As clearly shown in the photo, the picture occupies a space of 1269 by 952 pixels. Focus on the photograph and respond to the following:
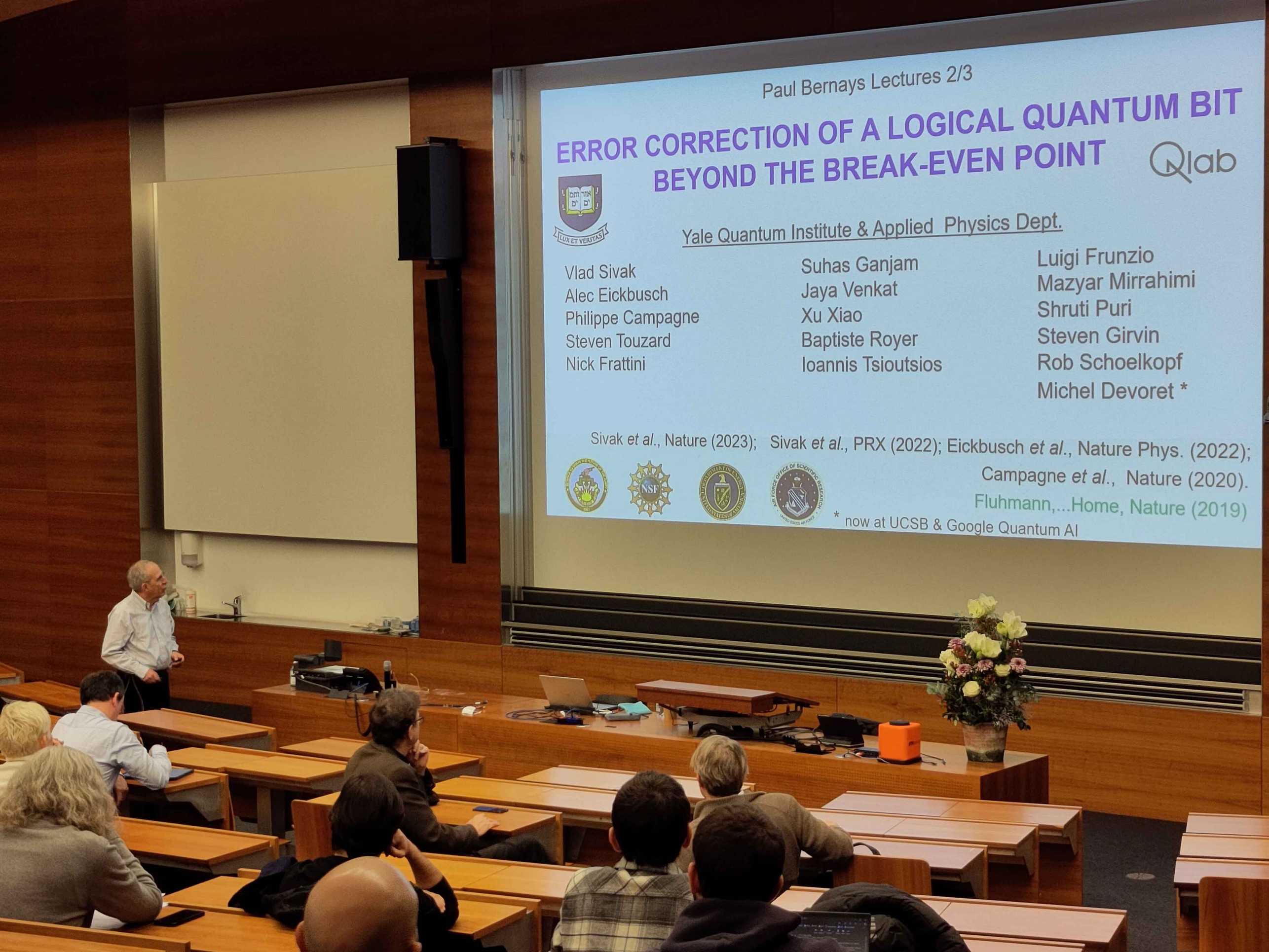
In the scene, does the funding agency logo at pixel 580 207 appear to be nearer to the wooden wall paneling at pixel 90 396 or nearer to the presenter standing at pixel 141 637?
the presenter standing at pixel 141 637

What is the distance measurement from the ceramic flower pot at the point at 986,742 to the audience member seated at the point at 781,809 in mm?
1820

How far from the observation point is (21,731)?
15.2 ft

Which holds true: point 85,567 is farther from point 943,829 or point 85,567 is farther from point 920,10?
point 943,829

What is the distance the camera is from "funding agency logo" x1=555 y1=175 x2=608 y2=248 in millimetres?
8336

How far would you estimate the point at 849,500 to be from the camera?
759 centimetres

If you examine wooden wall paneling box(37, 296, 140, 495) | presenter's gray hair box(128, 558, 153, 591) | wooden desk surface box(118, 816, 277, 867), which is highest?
wooden wall paneling box(37, 296, 140, 495)

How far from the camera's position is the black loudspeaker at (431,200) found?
8453mm

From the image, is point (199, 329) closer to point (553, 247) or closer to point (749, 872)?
point (553, 247)

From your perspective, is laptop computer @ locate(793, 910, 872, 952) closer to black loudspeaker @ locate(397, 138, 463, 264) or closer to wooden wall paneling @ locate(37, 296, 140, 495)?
black loudspeaker @ locate(397, 138, 463, 264)

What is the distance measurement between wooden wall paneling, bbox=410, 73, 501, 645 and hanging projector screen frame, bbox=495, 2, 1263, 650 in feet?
0.25

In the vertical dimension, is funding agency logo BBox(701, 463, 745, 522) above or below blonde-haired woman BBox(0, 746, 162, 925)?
above

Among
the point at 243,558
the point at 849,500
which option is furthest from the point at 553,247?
the point at 243,558

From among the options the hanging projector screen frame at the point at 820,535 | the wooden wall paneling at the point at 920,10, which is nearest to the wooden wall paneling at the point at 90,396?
the hanging projector screen frame at the point at 820,535

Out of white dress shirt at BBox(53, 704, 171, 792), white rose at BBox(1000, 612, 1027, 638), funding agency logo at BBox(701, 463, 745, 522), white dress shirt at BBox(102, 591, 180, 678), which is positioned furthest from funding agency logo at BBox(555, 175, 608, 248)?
white dress shirt at BBox(53, 704, 171, 792)
